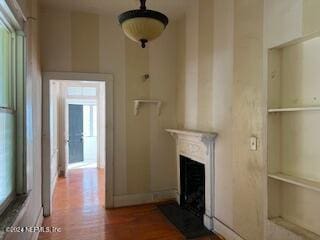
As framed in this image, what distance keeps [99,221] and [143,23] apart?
269 cm

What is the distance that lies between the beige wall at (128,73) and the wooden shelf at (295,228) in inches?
87.1

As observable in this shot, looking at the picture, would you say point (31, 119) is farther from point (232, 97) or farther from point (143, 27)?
point (232, 97)

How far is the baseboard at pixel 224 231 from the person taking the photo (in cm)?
272

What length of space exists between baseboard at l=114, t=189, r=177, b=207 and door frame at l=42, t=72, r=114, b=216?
0.43 feet

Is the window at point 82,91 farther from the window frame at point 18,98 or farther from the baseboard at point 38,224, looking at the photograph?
the window frame at point 18,98

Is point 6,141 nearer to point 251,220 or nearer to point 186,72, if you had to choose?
point 251,220

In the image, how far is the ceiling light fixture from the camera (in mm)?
1771

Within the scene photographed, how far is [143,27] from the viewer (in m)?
1.81

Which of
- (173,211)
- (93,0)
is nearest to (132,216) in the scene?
(173,211)

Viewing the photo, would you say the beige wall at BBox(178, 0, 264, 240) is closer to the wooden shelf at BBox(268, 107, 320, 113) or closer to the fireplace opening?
the wooden shelf at BBox(268, 107, 320, 113)

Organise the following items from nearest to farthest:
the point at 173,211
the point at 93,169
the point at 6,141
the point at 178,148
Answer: the point at 6,141 → the point at 173,211 → the point at 178,148 → the point at 93,169

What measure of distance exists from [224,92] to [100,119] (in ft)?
15.1

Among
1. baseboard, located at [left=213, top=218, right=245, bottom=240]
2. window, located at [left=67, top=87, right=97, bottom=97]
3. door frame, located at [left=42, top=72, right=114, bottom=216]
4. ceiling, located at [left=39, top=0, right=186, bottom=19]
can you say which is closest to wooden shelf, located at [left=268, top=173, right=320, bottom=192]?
baseboard, located at [left=213, top=218, right=245, bottom=240]

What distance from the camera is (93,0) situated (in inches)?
133
